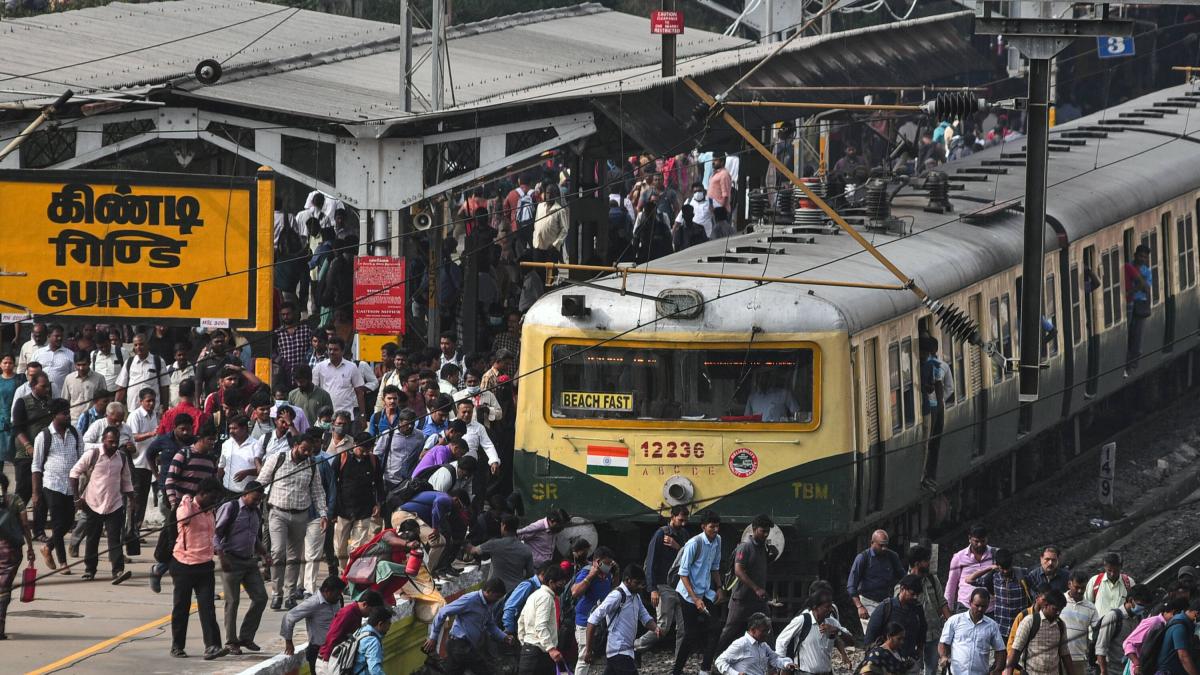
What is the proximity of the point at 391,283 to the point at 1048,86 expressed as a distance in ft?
20.8

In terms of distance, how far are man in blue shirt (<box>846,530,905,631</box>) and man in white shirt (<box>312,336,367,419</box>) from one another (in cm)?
510

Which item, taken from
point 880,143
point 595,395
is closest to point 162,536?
point 595,395

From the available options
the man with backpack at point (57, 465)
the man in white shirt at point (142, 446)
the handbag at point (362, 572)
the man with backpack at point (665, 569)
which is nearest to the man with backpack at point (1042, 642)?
the man with backpack at point (665, 569)

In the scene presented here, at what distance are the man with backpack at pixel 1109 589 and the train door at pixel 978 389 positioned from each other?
342 cm

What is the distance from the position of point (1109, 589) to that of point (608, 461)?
3.49 m

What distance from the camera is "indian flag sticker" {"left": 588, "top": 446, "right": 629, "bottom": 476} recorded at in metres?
15.9

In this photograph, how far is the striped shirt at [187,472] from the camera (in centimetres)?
1521

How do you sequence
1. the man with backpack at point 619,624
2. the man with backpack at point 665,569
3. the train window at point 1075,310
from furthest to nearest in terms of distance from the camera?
the train window at point 1075,310
the man with backpack at point 665,569
the man with backpack at point 619,624

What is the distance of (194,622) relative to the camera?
15344 millimetres

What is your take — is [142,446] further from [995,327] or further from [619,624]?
[995,327]

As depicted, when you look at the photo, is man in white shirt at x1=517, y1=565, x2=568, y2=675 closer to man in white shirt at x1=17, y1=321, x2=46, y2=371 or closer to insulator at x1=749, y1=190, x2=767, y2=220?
insulator at x1=749, y1=190, x2=767, y2=220

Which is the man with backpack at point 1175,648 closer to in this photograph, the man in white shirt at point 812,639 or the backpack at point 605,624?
the man in white shirt at point 812,639

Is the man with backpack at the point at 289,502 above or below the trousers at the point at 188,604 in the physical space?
above

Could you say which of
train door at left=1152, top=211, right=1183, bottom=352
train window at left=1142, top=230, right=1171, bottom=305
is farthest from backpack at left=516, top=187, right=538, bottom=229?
train door at left=1152, top=211, right=1183, bottom=352
